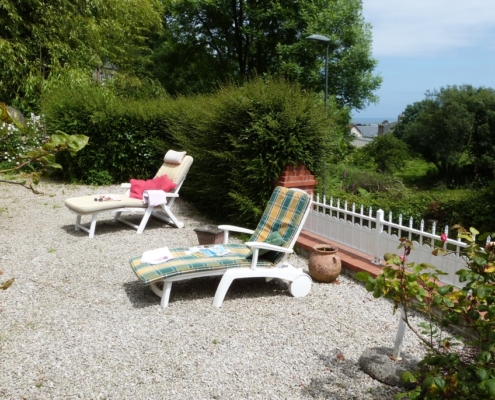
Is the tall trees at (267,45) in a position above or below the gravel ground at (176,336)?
above

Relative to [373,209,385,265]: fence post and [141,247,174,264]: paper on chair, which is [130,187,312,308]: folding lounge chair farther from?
[373,209,385,265]: fence post

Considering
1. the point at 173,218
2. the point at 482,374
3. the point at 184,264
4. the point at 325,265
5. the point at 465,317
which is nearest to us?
the point at 482,374

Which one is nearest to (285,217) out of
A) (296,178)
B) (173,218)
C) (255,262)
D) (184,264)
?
(255,262)

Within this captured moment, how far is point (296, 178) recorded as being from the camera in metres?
6.80

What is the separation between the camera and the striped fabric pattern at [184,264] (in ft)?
14.1

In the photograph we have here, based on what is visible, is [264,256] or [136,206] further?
[136,206]

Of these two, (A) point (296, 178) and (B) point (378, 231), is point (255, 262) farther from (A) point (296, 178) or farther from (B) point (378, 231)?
(A) point (296, 178)

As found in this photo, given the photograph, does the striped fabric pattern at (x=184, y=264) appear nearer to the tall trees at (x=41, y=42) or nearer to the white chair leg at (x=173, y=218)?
the white chair leg at (x=173, y=218)

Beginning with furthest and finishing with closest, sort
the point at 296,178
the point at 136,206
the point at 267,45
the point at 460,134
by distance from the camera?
1. the point at 460,134
2. the point at 267,45
3. the point at 136,206
4. the point at 296,178

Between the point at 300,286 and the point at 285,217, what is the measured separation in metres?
0.83

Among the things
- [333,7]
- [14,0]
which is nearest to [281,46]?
[333,7]

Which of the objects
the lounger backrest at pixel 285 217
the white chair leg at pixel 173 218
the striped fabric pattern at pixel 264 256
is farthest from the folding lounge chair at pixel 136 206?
the lounger backrest at pixel 285 217

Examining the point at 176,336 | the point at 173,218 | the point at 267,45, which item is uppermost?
the point at 267,45

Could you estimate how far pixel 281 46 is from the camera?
18594mm
